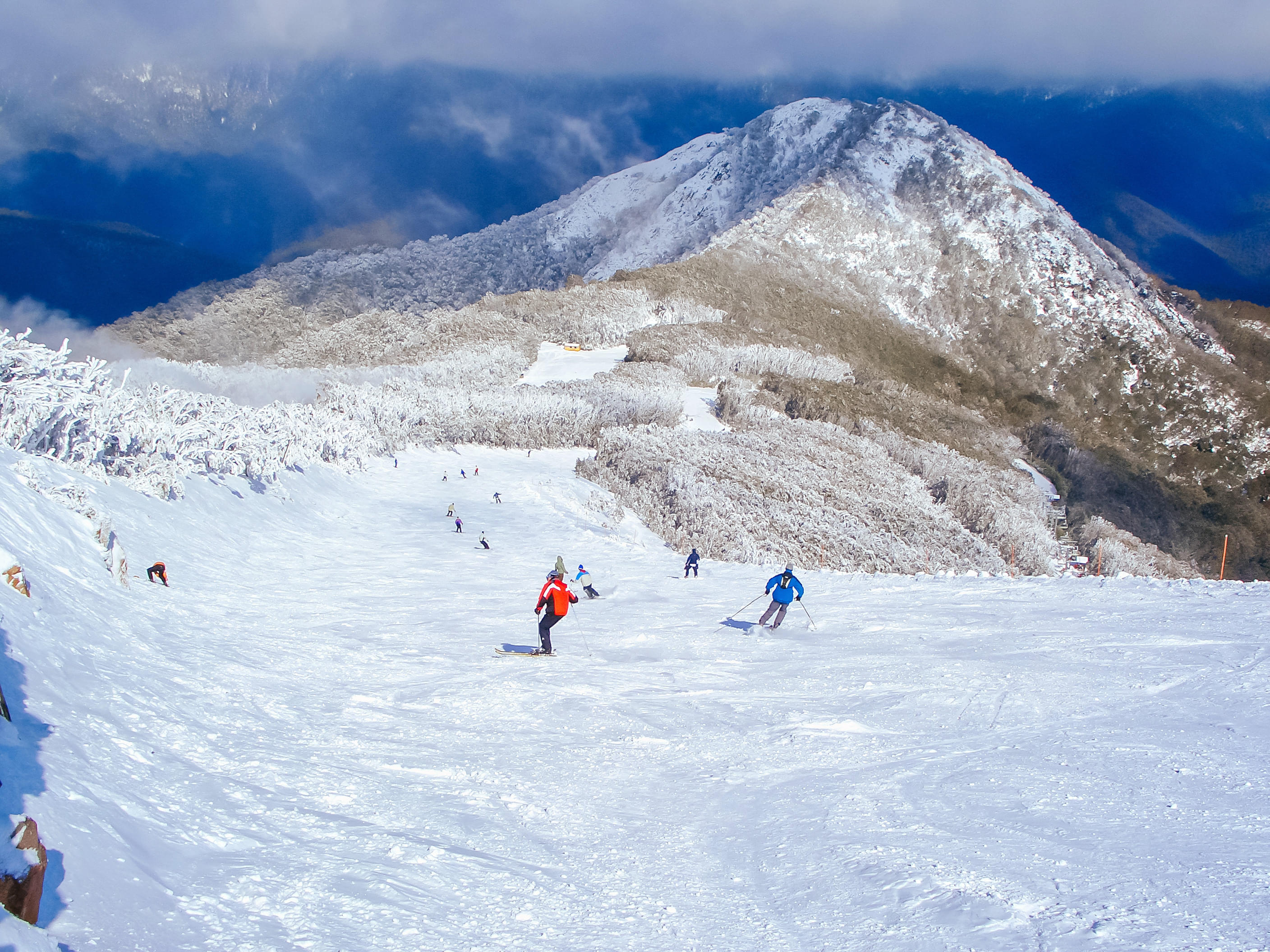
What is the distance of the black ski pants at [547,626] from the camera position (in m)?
9.19

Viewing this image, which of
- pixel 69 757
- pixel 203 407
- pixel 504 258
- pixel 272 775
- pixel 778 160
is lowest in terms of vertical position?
pixel 272 775

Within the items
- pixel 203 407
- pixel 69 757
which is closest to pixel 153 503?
pixel 203 407

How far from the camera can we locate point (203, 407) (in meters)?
18.2

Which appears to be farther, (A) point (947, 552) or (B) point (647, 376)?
(B) point (647, 376)

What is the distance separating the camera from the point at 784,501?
29094mm

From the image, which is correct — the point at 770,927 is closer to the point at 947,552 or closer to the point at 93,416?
the point at 93,416

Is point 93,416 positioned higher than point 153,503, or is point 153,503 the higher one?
point 93,416

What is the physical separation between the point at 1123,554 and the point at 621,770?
3380 centimetres

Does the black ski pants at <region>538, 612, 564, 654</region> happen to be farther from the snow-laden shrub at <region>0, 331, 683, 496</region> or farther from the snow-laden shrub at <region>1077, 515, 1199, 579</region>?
the snow-laden shrub at <region>1077, 515, 1199, 579</region>

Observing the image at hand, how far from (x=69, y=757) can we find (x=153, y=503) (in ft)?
32.6

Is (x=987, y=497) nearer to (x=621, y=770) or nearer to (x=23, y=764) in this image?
(x=621, y=770)

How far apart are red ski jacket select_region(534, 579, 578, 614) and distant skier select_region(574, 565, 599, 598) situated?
417cm

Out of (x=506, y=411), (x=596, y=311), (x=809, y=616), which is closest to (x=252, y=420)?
(x=809, y=616)

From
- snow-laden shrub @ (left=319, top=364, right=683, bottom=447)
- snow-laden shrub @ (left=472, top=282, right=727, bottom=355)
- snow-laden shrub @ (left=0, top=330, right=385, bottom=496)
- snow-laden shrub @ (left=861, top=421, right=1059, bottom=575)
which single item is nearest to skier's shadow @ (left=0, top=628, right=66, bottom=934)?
snow-laden shrub @ (left=0, top=330, right=385, bottom=496)
